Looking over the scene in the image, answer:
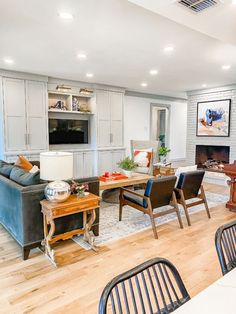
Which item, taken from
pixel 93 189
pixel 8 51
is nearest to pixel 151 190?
pixel 93 189

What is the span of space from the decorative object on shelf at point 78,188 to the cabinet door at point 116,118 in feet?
13.9

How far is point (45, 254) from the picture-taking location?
2.67m

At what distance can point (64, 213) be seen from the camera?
2502mm

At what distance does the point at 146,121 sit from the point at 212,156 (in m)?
2.55

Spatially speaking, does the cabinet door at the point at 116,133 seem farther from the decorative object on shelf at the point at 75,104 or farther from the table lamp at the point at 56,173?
the table lamp at the point at 56,173

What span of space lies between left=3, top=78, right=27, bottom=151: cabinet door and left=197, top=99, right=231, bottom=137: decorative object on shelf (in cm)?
486

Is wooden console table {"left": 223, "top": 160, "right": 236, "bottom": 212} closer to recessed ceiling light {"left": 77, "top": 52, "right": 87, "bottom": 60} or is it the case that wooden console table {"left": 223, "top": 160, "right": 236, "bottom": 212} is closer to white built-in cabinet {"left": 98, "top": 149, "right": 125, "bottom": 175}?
recessed ceiling light {"left": 77, "top": 52, "right": 87, "bottom": 60}

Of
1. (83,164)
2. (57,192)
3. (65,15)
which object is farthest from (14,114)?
(57,192)

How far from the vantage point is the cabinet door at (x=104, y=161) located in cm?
678

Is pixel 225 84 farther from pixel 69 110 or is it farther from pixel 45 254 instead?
pixel 45 254

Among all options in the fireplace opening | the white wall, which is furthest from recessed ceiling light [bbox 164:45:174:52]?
the white wall

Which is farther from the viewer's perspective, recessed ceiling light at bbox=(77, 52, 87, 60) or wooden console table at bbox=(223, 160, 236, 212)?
wooden console table at bbox=(223, 160, 236, 212)

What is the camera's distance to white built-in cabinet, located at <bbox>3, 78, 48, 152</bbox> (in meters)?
5.23

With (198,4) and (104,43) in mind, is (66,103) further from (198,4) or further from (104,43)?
(198,4)
